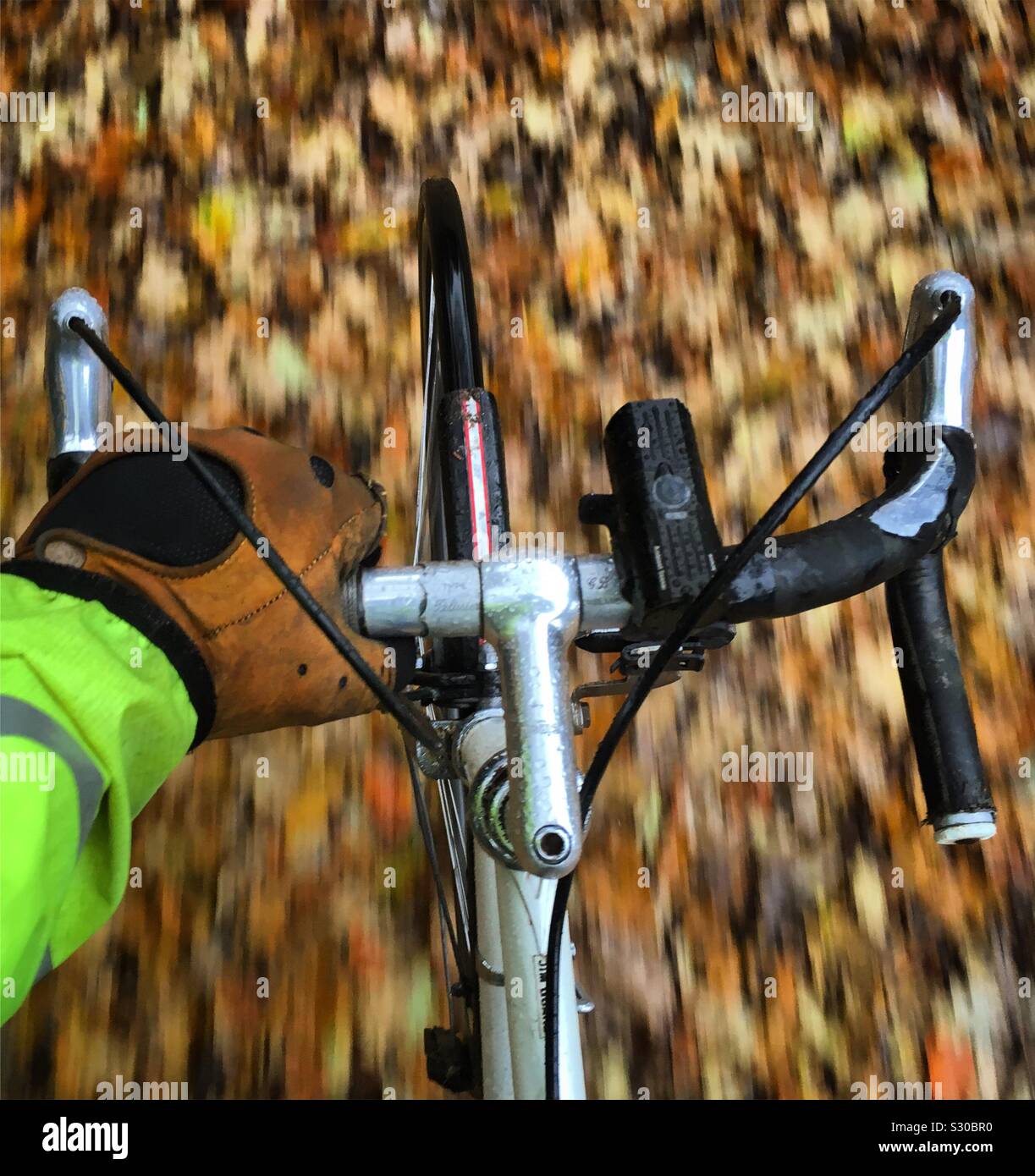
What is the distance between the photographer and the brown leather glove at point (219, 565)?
0.53 metres

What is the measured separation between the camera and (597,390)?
1.54m

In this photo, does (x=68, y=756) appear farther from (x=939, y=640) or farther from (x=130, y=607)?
(x=939, y=640)

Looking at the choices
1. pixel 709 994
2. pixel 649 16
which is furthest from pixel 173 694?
pixel 649 16

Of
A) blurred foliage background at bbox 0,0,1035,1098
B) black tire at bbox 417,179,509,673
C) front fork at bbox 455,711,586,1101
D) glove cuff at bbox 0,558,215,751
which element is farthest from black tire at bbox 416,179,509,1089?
blurred foliage background at bbox 0,0,1035,1098

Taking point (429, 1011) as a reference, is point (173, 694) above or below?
above

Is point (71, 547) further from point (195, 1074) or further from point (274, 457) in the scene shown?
point (195, 1074)

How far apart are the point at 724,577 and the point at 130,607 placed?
0.33 m

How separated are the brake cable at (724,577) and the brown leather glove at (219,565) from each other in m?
0.16

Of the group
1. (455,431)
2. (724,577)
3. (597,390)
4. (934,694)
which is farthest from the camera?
(597,390)

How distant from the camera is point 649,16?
70.4 inches

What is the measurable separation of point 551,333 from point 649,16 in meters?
0.75

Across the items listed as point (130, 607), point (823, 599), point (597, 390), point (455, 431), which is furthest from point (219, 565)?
point (597, 390)

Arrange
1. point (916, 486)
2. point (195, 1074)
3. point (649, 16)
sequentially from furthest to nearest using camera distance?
point (649, 16) → point (195, 1074) → point (916, 486)
